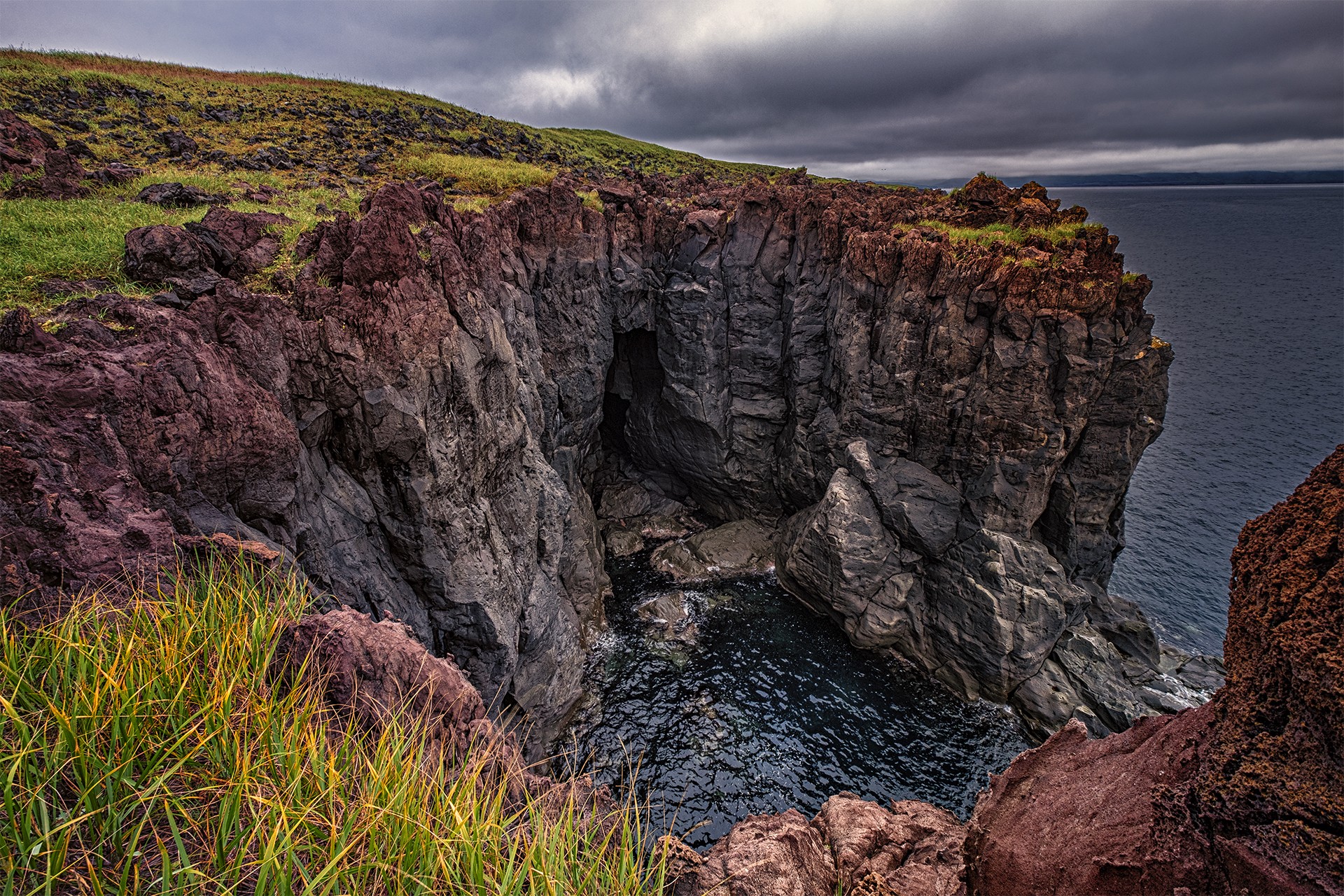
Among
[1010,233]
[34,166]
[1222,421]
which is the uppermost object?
[34,166]

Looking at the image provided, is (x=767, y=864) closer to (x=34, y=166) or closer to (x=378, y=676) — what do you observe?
(x=378, y=676)

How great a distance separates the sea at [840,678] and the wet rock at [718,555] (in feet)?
3.45

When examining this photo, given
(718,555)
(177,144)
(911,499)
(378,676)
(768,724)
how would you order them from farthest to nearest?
(718,555)
(177,144)
(911,499)
(768,724)
(378,676)

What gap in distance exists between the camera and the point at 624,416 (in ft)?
132

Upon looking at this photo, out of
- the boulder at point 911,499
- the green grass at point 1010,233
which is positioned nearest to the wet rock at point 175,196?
the boulder at point 911,499

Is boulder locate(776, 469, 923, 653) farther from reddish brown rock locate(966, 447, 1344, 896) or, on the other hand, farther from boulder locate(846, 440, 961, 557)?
reddish brown rock locate(966, 447, 1344, 896)

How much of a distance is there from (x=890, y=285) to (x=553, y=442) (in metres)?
18.7

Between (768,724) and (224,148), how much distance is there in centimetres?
4107

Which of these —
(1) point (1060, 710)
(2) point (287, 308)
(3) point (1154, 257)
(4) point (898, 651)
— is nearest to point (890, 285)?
(4) point (898, 651)

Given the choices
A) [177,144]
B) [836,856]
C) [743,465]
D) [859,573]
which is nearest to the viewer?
[836,856]

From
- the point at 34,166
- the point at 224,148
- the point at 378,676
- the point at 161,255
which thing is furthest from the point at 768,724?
the point at 224,148

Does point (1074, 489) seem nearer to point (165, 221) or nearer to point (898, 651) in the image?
point (898, 651)

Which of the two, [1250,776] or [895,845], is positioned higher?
[1250,776]

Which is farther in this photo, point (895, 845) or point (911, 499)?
point (911, 499)
